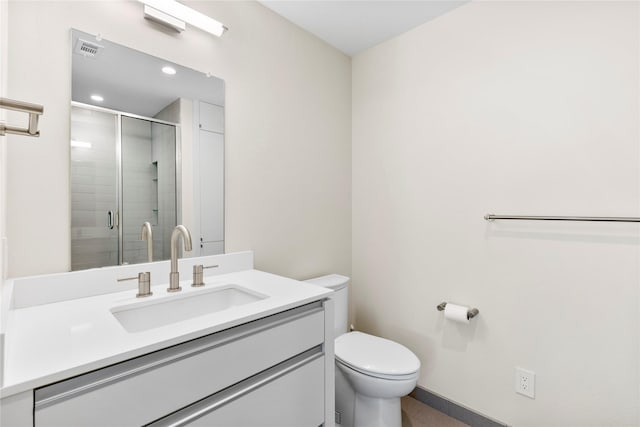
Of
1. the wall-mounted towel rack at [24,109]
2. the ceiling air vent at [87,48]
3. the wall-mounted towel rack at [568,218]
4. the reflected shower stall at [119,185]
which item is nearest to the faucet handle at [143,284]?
the reflected shower stall at [119,185]

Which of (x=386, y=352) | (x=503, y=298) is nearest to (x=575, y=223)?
(x=503, y=298)

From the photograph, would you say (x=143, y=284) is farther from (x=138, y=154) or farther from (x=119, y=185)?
(x=138, y=154)

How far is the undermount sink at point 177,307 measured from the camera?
3.49ft

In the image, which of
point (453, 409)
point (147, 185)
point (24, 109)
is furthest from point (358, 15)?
point (453, 409)

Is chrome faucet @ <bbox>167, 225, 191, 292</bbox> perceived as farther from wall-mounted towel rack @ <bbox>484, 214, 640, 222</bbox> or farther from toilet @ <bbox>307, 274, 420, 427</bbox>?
wall-mounted towel rack @ <bbox>484, 214, 640, 222</bbox>

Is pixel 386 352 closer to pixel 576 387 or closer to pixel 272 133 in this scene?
pixel 576 387

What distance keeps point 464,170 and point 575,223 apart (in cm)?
56

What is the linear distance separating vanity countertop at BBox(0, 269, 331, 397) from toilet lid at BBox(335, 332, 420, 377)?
1.77 feet

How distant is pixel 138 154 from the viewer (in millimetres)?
1303

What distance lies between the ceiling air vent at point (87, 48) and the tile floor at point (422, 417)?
90.0 inches

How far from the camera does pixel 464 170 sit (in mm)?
1743

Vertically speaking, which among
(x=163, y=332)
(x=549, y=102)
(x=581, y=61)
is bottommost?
(x=163, y=332)

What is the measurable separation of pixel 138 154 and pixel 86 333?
763mm

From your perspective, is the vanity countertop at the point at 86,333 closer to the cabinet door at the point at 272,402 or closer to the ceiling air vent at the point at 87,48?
the cabinet door at the point at 272,402
